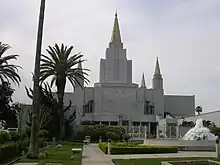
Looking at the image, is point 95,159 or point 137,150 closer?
point 95,159

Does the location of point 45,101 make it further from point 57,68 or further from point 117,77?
point 117,77

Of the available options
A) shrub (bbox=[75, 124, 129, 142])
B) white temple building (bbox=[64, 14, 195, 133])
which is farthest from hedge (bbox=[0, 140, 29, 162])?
white temple building (bbox=[64, 14, 195, 133])

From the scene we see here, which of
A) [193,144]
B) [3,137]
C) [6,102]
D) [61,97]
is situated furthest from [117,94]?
[3,137]

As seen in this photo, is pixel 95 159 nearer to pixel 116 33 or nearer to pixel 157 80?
pixel 116 33

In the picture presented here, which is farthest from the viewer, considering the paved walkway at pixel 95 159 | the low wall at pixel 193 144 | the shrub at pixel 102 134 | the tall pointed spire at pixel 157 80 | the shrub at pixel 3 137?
the tall pointed spire at pixel 157 80

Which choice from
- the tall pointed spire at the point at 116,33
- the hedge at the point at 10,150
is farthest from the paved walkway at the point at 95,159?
the tall pointed spire at the point at 116,33

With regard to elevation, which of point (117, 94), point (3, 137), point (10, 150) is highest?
point (117, 94)

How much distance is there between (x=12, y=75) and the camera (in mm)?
44094

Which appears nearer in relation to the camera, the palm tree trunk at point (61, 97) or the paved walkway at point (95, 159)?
the paved walkway at point (95, 159)

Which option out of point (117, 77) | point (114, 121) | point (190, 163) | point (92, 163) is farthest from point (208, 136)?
point (117, 77)

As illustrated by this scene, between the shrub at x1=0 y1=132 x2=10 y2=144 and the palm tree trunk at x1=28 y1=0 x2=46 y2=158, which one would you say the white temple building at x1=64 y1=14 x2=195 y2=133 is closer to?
the shrub at x1=0 y1=132 x2=10 y2=144

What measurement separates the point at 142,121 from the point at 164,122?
49.5 ft

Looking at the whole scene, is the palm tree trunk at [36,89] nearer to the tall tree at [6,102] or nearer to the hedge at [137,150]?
the hedge at [137,150]

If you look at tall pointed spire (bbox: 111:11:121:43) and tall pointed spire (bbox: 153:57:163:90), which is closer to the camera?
tall pointed spire (bbox: 111:11:121:43)
